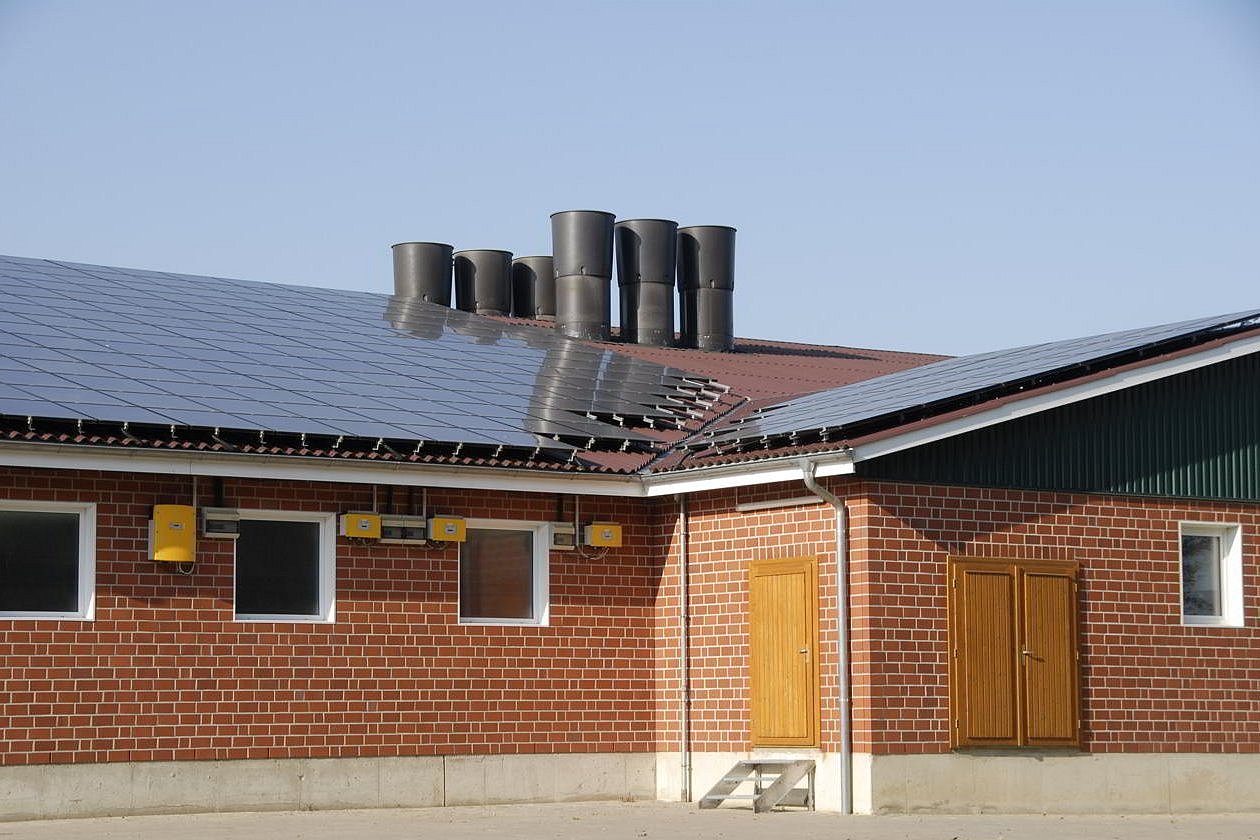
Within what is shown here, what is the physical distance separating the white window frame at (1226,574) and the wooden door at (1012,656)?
1559mm

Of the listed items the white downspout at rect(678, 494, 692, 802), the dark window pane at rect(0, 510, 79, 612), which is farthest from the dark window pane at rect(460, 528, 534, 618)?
the dark window pane at rect(0, 510, 79, 612)

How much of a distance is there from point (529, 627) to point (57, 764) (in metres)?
4.68

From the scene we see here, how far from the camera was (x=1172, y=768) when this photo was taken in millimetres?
18234

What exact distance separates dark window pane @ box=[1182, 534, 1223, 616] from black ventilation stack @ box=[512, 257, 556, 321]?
37.4 feet

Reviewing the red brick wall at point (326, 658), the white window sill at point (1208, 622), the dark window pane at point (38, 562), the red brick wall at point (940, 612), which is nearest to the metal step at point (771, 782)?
the red brick wall at point (940, 612)

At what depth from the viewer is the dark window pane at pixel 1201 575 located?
746 inches

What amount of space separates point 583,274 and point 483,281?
1733 mm

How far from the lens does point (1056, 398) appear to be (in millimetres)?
17859

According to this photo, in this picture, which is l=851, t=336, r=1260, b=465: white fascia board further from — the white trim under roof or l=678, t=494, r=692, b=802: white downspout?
l=678, t=494, r=692, b=802: white downspout

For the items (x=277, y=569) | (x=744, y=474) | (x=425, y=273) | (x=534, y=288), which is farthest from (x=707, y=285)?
(x=277, y=569)

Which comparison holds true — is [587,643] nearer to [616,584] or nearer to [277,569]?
[616,584]

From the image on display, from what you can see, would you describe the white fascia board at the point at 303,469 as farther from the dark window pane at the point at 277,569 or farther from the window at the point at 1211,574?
the window at the point at 1211,574

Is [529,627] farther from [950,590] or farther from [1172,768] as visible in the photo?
[1172,768]

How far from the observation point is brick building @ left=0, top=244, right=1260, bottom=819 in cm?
1645
